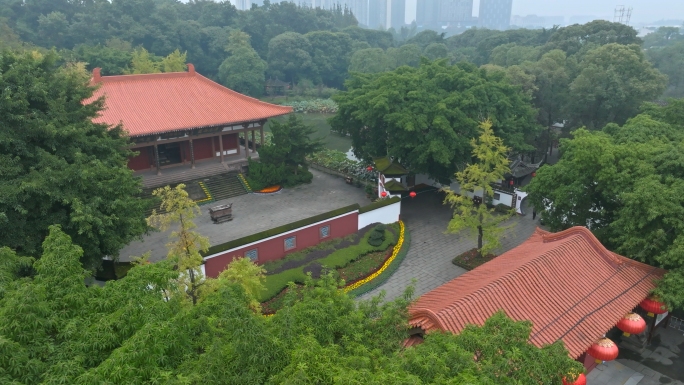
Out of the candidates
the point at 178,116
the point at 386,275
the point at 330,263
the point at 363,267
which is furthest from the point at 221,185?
the point at 386,275

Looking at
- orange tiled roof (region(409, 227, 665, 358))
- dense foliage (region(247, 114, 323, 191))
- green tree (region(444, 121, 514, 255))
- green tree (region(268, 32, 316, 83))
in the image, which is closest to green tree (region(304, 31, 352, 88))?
green tree (region(268, 32, 316, 83))

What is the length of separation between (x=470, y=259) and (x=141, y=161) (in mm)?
14145

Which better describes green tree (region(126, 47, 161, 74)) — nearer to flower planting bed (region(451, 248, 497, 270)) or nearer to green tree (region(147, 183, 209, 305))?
green tree (region(147, 183, 209, 305))

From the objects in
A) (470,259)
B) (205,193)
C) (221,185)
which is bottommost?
(470,259)

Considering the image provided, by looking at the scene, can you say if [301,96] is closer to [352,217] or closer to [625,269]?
[352,217]

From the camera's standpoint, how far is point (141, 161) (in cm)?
2089

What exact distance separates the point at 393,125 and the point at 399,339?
13331 millimetres

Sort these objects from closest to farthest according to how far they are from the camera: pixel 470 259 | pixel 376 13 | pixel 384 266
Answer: pixel 384 266, pixel 470 259, pixel 376 13

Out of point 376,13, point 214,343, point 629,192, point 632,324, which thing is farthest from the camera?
point 376,13

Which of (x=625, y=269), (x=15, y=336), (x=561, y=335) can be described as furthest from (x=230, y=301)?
(x=625, y=269)

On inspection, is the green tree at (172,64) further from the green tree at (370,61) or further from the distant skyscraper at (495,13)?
the distant skyscraper at (495,13)

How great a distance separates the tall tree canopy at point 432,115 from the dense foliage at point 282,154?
1.92 m

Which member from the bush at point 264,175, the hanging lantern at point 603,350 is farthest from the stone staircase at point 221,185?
the hanging lantern at point 603,350

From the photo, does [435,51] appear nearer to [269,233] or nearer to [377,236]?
[377,236]
